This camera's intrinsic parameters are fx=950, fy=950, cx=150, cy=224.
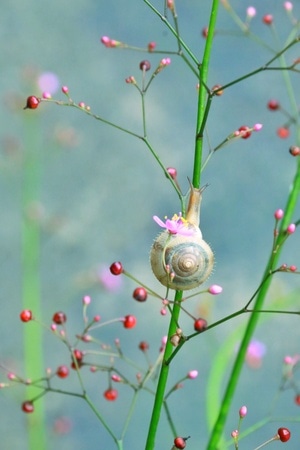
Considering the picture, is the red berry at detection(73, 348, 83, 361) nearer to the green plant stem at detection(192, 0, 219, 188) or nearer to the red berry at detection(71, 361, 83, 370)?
the red berry at detection(71, 361, 83, 370)

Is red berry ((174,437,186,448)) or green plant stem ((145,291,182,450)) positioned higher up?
green plant stem ((145,291,182,450))

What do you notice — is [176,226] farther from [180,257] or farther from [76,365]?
[76,365]

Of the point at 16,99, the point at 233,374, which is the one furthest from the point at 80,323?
the point at 233,374

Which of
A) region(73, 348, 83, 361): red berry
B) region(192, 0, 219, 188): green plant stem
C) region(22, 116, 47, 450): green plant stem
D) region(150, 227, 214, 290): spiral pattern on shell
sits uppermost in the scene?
region(22, 116, 47, 450): green plant stem

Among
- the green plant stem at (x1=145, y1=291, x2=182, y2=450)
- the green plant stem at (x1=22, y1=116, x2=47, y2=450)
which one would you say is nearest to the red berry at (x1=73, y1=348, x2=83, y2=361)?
the green plant stem at (x1=145, y1=291, x2=182, y2=450)

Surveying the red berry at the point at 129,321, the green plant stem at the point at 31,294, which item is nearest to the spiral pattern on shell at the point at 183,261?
the red berry at the point at 129,321

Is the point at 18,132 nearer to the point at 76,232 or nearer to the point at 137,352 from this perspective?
the point at 76,232

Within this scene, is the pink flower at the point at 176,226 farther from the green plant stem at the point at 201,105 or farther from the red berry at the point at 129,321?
the red berry at the point at 129,321

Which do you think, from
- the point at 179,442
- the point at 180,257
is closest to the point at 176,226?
the point at 180,257
